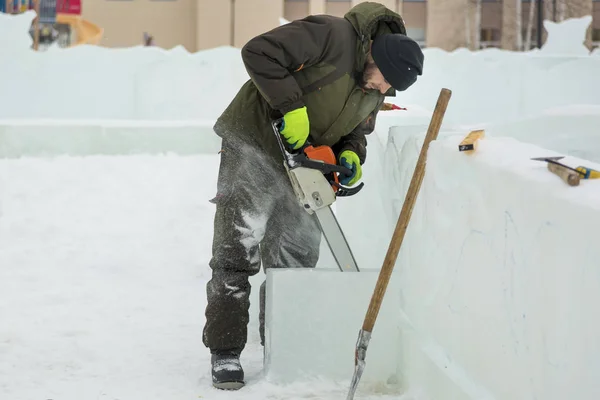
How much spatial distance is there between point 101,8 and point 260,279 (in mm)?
22537

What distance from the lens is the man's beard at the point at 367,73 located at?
11.1 ft

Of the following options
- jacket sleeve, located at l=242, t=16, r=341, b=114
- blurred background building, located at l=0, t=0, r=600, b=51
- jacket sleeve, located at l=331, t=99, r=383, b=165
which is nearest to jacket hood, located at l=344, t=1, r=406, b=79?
jacket sleeve, located at l=242, t=16, r=341, b=114

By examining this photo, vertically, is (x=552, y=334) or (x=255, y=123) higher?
(x=255, y=123)

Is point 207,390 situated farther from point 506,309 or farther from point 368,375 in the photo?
point 506,309

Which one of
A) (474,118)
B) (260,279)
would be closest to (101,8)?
(474,118)

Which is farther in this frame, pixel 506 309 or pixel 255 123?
pixel 255 123

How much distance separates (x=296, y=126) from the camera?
3.28 meters

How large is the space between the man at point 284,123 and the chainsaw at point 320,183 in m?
0.04

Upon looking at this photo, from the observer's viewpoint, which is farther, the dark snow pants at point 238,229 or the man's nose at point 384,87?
the dark snow pants at point 238,229

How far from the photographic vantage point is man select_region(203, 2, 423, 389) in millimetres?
3262

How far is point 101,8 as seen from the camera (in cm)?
2567

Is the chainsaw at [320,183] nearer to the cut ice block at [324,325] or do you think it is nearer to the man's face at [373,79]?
the cut ice block at [324,325]

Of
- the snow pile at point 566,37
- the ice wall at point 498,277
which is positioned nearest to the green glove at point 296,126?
the ice wall at point 498,277

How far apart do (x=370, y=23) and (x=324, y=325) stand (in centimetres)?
106
